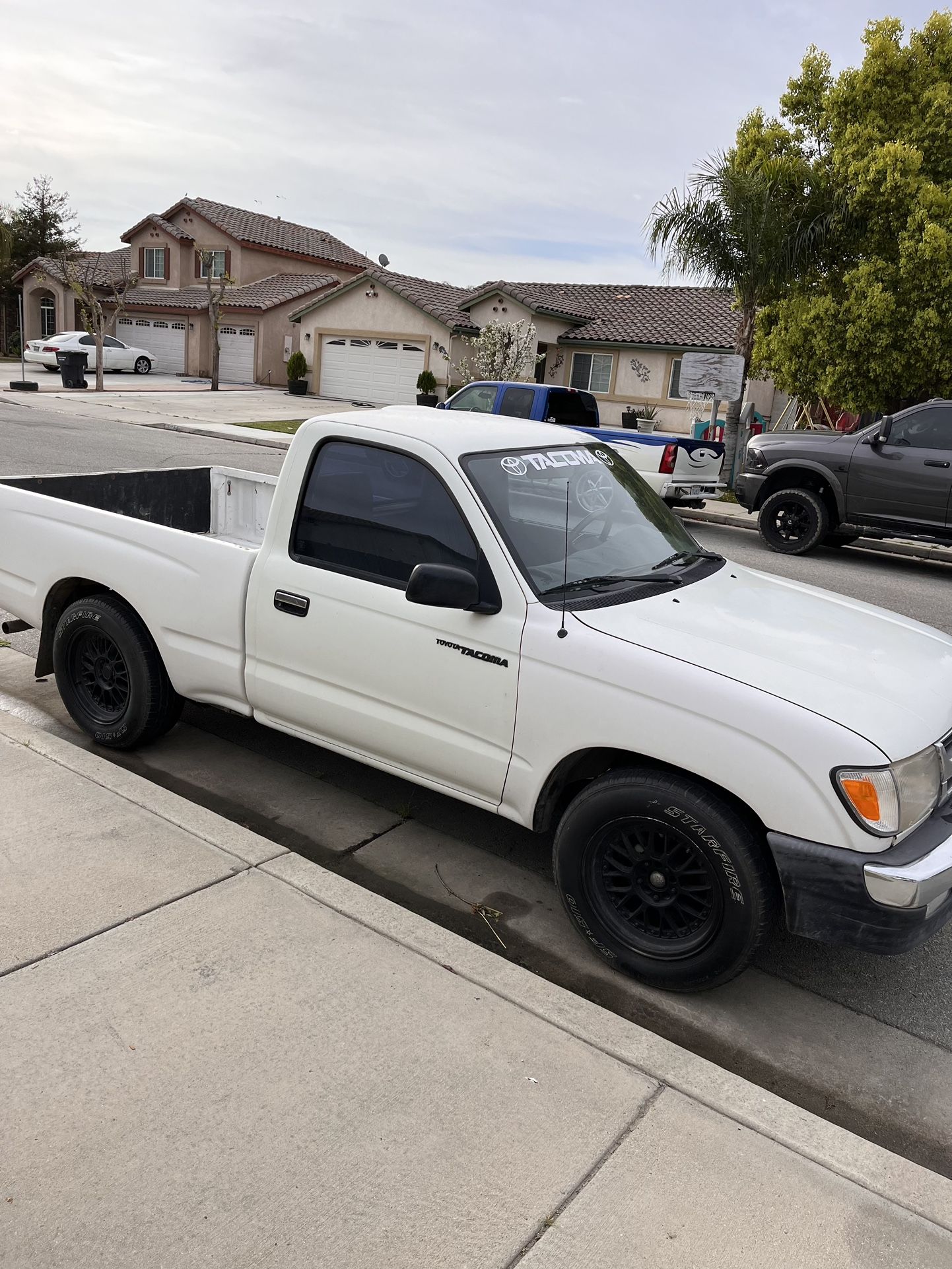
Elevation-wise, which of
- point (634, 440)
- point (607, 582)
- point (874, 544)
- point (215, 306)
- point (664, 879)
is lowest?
point (874, 544)

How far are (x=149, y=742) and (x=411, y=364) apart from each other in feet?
101

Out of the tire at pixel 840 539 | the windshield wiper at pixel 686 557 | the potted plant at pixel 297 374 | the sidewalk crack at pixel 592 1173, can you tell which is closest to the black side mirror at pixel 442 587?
the windshield wiper at pixel 686 557

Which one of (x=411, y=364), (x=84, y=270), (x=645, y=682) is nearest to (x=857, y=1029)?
(x=645, y=682)

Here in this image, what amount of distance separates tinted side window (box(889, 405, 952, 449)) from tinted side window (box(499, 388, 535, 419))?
4.78m

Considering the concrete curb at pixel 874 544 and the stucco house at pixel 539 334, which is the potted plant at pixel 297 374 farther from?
the concrete curb at pixel 874 544

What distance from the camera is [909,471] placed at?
1173 centimetres

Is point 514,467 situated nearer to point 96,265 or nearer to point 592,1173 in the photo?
point 592,1173

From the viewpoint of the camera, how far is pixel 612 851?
11.3 ft

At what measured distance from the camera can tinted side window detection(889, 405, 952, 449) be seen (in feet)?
38.1

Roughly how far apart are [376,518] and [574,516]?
2.53 feet

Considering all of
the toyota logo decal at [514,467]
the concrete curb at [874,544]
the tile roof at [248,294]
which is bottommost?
the concrete curb at [874,544]

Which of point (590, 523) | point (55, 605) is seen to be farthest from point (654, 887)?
point (55, 605)

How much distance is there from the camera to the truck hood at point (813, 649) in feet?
10.3

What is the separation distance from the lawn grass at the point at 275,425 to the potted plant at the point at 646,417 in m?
8.99
